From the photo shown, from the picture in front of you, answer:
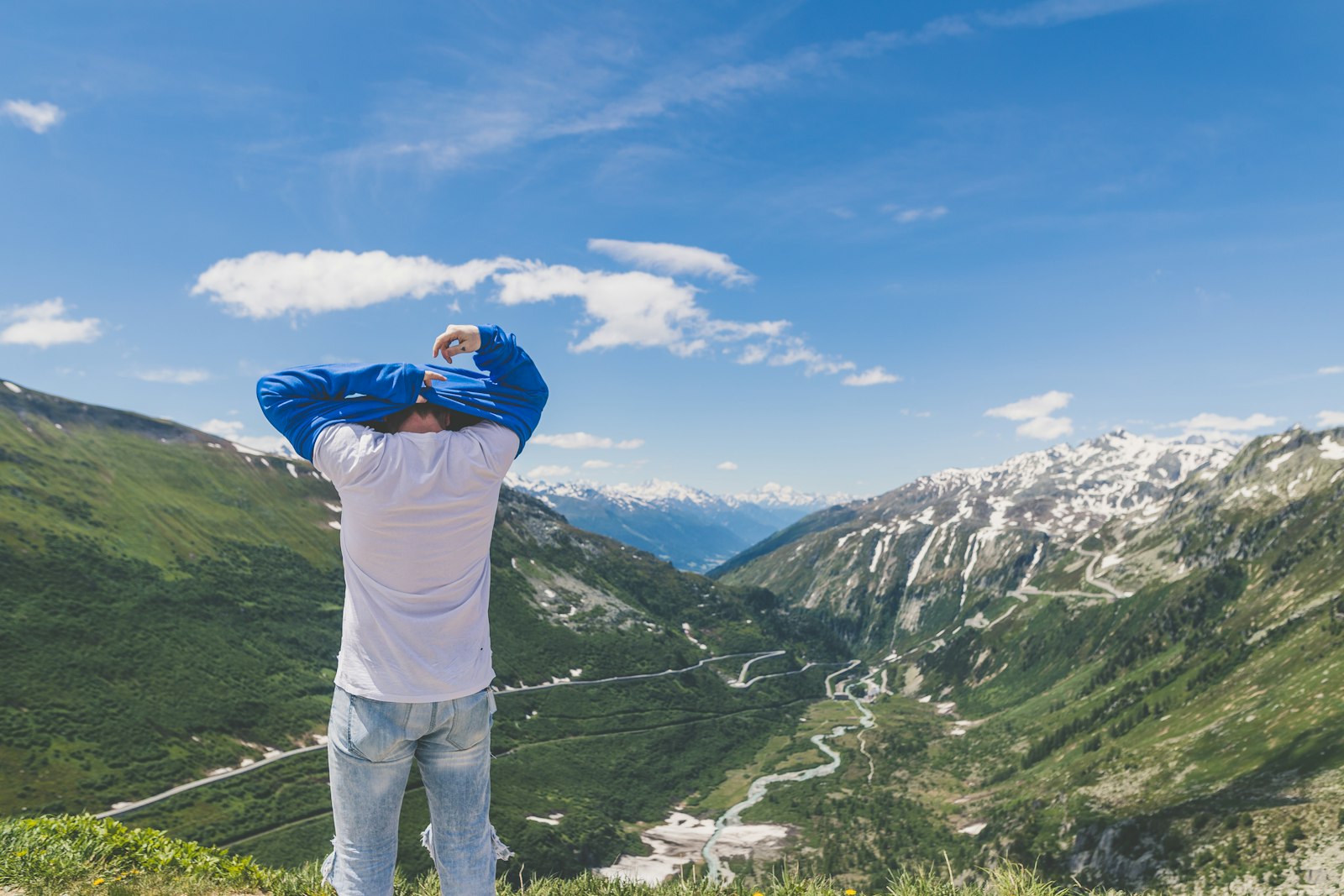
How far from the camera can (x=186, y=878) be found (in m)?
9.41

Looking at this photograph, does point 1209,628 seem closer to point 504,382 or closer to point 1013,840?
point 1013,840

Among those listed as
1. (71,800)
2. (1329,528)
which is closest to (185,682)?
(71,800)

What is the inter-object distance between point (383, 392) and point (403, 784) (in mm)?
3324

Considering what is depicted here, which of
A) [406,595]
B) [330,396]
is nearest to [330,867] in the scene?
[406,595]

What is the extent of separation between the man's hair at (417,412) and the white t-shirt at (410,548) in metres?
0.27

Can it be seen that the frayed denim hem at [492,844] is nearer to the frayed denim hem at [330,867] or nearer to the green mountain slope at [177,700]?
the frayed denim hem at [330,867]

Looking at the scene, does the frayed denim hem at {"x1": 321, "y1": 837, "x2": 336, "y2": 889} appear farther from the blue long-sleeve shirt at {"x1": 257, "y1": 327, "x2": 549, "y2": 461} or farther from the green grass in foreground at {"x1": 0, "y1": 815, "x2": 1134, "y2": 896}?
the green grass in foreground at {"x1": 0, "y1": 815, "x2": 1134, "y2": 896}

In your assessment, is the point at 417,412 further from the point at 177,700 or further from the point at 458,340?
the point at 177,700

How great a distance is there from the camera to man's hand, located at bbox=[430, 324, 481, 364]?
595 cm

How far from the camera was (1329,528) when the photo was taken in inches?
6737

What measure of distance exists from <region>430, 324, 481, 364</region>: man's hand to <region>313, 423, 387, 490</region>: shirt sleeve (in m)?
1.05

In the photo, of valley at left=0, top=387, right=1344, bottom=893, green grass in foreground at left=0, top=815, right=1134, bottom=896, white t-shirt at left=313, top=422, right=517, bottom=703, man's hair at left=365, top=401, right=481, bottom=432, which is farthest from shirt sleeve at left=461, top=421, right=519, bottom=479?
valley at left=0, top=387, right=1344, bottom=893

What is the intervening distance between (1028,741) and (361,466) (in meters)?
224

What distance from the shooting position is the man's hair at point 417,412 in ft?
18.4
